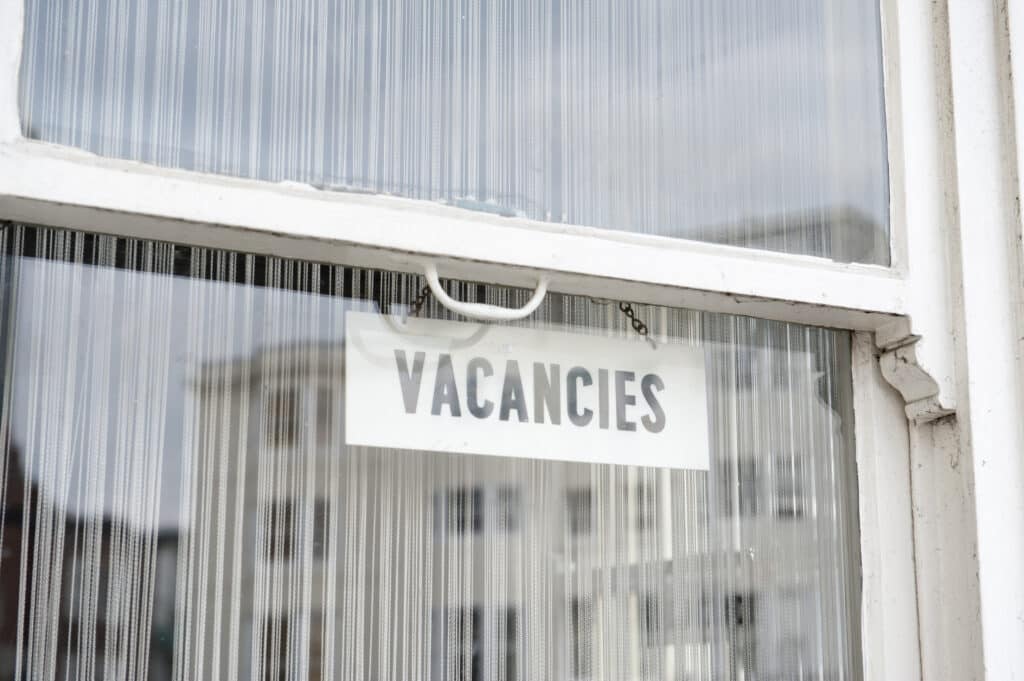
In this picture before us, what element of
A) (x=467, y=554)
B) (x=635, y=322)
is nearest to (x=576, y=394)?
(x=635, y=322)

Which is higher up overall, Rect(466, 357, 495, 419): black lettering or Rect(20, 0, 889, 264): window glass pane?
Rect(20, 0, 889, 264): window glass pane

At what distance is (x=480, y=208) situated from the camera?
6.22ft

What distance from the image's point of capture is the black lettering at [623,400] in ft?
6.43

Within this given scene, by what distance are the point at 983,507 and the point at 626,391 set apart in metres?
0.51

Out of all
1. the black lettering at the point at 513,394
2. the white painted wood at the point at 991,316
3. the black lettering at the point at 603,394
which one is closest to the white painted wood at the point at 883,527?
the white painted wood at the point at 991,316

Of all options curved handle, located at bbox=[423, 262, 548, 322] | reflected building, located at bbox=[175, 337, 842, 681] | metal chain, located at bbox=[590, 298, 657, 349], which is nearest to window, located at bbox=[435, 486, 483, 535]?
reflected building, located at bbox=[175, 337, 842, 681]

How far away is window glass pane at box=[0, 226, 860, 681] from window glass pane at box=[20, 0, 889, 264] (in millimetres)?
133

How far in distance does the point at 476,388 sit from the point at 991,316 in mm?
761

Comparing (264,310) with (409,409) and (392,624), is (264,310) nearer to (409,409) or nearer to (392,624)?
(409,409)

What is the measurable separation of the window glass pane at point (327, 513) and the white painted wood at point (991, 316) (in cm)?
19

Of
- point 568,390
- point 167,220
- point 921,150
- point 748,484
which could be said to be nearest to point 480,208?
point 568,390

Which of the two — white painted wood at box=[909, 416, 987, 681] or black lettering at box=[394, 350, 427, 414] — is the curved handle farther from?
white painted wood at box=[909, 416, 987, 681]

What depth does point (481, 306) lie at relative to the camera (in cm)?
186

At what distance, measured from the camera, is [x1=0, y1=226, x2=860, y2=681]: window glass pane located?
5.43ft
